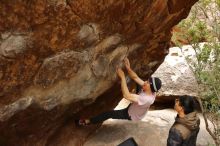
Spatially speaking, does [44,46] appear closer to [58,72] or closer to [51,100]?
[58,72]

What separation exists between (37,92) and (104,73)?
158 cm

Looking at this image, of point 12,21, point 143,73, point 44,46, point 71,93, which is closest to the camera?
point 12,21

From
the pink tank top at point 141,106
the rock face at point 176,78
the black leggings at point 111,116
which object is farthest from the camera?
the rock face at point 176,78

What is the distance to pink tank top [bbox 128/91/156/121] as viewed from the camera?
9000 millimetres

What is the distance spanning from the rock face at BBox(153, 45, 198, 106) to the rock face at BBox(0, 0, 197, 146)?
181 inches

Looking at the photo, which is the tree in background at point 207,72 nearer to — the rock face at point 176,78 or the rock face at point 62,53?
the rock face at point 62,53

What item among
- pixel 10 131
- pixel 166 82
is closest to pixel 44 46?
pixel 10 131

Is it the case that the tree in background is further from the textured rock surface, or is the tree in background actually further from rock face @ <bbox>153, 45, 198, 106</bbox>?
rock face @ <bbox>153, 45, 198, 106</bbox>

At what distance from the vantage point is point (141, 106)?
932cm

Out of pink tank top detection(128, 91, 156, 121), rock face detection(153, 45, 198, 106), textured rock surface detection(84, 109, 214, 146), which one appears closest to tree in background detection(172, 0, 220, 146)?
textured rock surface detection(84, 109, 214, 146)

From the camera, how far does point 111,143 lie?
9.86m

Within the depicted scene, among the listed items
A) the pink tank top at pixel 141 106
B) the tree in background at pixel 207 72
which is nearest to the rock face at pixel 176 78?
the tree in background at pixel 207 72

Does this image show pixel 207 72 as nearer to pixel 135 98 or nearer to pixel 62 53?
pixel 135 98

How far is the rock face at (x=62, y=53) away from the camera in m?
6.38
